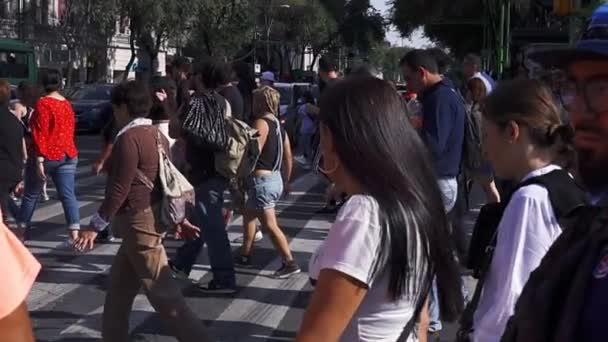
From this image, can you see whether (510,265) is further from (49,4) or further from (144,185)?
(49,4)

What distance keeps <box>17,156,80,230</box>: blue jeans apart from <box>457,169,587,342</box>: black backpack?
715 cm

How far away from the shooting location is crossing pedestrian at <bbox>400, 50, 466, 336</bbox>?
650 centimetres

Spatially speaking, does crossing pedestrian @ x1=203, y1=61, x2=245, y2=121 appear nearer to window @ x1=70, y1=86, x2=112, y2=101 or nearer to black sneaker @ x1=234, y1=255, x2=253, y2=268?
black sneaker @ x1=234, y1=255, x2=253, y2=268

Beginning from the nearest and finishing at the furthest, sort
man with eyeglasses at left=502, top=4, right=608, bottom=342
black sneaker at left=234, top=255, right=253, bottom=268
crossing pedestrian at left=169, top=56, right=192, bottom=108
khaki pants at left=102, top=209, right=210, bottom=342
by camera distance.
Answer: man with eyeglasses at left=502, top=4, right=608, bottom=342 < khaki pants at left=102, top=209, right=210, bottom=342 < black sneaker at left=234, top=255, right=253, bottom=268 < crossing pedestrian at left=169, top=56, right=192, bottom=108

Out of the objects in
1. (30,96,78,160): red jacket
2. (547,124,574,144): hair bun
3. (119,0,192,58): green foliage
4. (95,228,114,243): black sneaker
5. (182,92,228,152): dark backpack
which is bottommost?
(95,228,114,243): black sneaker

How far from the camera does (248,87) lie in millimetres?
10516

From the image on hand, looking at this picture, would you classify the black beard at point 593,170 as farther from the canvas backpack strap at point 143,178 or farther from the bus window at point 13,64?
the bus window at point 13,64

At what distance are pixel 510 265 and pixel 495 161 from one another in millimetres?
492

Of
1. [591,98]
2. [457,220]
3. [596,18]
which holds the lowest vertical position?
[457,220]

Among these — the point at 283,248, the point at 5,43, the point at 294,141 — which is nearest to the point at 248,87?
the point at 283,248

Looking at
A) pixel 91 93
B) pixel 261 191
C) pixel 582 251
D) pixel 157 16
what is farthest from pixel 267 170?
pixel 157 16

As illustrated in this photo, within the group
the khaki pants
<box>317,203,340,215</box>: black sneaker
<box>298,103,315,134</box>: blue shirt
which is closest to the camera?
the khaki pants

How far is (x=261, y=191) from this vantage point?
28.1 ft

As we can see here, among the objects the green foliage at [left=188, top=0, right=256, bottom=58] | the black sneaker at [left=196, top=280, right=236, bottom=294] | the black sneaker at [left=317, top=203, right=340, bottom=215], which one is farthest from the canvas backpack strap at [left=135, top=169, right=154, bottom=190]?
the green foliage at [left=188, top=0, right=256, bottom=58]
